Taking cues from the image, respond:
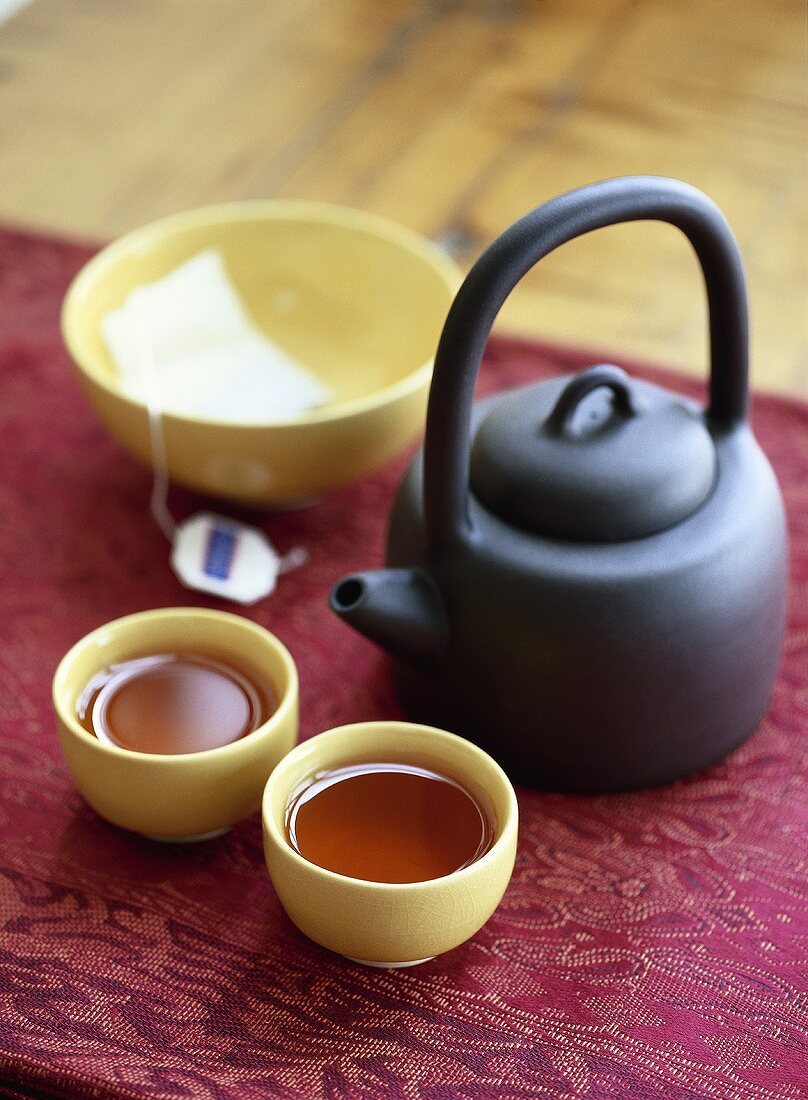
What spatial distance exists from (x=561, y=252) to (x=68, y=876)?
85 cm

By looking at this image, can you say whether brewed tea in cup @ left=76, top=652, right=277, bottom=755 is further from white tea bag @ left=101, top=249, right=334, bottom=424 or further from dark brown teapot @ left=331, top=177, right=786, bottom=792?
white tea bag @ left=101, top=249, right=334, bottom=424

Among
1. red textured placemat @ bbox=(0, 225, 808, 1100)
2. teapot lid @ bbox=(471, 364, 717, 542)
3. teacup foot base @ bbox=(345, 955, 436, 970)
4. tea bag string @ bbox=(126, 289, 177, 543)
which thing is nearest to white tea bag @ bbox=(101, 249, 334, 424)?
tea bag string @ bbox=(126, 289, 177, 543)

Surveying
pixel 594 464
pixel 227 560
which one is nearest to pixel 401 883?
pixel 594 464

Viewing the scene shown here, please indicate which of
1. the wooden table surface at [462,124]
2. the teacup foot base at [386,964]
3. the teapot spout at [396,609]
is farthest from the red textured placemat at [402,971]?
the wooden table surface at [462,124]

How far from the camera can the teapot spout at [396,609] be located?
74 centimetres

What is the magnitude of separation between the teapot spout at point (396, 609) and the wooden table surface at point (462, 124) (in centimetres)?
52

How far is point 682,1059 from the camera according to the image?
65 centimetres

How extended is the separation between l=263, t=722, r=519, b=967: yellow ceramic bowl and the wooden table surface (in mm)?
596

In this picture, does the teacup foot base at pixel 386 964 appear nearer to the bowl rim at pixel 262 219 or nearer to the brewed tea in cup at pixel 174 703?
the brewed tea in cup at pixel 174 703

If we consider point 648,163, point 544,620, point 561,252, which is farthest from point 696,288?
point 544,620

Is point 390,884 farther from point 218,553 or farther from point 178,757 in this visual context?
point 218,553

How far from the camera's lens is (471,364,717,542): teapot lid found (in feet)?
2.39

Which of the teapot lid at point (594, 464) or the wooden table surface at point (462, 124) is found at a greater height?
the teapot lid at point (594, 464)

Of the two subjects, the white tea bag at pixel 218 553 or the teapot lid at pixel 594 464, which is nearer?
the teapot lid at pixel 594 464
